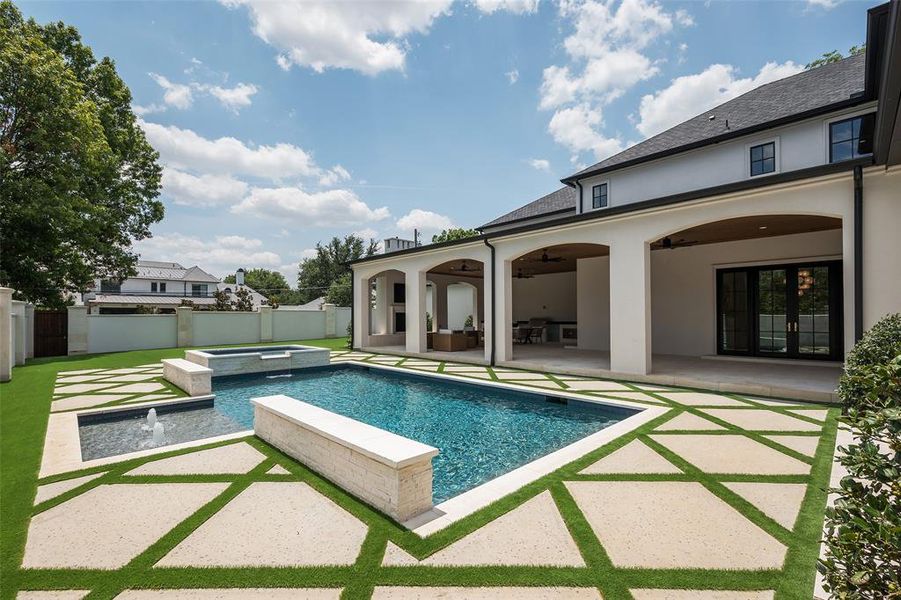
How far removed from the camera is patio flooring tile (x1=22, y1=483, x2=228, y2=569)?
2447 mm

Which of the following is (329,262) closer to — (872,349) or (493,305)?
(493,305)

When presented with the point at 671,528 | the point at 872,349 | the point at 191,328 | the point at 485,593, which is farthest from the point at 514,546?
the point at 191,328

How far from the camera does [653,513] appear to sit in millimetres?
2959

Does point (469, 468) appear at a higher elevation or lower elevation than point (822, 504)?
lower

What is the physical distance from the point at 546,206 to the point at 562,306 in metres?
4.39

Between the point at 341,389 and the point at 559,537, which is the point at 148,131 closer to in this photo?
the point at 341,389

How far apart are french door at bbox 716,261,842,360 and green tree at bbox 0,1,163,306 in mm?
19686

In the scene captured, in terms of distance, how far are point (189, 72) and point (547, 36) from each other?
968 cm

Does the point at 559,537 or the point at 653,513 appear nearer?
the point at 559,537

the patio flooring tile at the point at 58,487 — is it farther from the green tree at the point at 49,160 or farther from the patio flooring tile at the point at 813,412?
the green tree at the point at 49,160

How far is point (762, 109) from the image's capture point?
37.3 feet

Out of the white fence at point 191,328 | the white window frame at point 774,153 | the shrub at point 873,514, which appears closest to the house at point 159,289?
the white fence at point 191,328

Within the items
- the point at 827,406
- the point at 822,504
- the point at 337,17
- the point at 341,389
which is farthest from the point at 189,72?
the point at 827,406

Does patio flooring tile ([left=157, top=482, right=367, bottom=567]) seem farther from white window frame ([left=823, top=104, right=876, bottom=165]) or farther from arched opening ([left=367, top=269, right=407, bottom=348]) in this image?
arched opening ([left=367, top=269, right=407, bottom=348])
